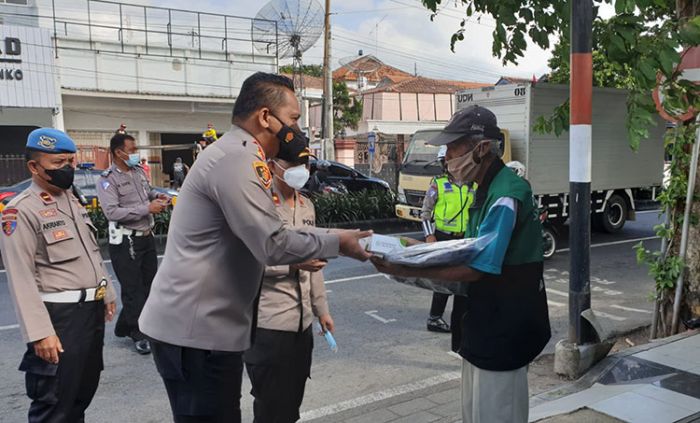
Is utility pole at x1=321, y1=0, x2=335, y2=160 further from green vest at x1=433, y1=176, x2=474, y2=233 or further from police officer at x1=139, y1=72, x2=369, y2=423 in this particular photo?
police officer at x1=139, y1=72, x2=369, y2=423

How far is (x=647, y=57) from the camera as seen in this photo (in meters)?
3.33

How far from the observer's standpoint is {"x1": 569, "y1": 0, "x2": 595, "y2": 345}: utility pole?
4.13 meters

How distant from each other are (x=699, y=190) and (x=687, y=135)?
467 mm

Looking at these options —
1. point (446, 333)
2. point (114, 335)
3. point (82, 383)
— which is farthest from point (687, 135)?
point (114, 335)

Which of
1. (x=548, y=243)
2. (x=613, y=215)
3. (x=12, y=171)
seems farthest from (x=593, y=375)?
(x=12, y=171)

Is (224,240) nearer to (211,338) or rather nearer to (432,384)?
(211,338)

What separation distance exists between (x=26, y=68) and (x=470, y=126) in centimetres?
1891

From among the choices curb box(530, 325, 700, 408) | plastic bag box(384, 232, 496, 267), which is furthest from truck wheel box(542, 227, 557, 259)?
plastic bag box(384, 232, 496, 267)

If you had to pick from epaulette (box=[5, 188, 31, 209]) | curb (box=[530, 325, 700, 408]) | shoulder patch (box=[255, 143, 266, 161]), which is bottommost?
curb (box=[530, 325, 700, 408])

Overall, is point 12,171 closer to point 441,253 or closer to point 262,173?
point 262,173

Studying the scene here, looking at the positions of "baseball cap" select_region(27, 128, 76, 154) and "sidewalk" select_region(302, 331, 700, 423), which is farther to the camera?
"sidewalk" select_region(302, 331, 700, 423)

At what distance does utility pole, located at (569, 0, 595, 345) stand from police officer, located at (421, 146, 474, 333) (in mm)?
1307

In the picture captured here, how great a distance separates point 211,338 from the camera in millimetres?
2170

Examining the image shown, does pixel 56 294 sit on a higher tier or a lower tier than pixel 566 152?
lower
